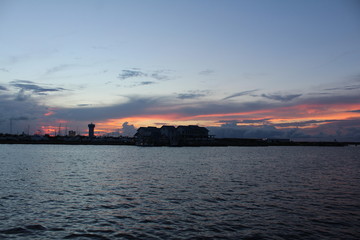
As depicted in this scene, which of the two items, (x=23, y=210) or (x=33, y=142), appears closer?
(x=23, y=210)

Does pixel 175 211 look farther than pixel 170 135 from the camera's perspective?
No

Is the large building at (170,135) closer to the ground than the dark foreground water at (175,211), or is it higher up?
higher up

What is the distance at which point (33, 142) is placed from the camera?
19150cm

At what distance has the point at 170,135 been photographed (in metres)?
155

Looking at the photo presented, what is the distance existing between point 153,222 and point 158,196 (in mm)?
6971

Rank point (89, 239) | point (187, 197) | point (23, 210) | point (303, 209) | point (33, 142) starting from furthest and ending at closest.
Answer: point (33, 142) < point (187, 197) < point (303, 209) < point (23, 210) < point (89, 239)

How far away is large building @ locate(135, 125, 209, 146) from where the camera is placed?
154375 millimetres

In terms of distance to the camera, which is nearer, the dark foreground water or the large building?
the dark foreground water

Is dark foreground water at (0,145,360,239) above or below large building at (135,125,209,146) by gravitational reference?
below

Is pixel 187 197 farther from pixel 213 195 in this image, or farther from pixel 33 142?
pixel 33 142

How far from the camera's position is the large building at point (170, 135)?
154m

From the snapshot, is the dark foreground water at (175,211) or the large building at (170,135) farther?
the large building at (170,135)

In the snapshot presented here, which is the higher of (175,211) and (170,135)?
(170,135)

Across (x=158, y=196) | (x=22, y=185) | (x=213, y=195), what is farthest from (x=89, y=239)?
(x=22, y=185)
